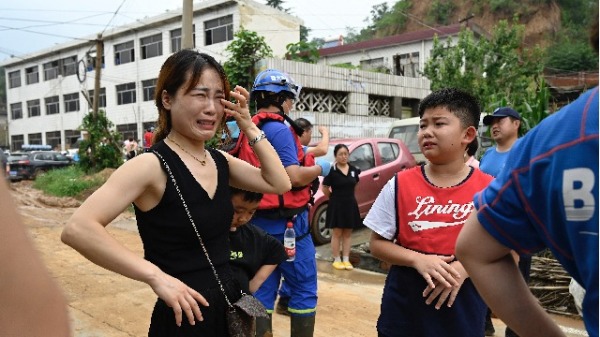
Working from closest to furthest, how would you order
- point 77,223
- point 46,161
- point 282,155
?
1. point 77,223
2. point 282,155
3. point 46,161

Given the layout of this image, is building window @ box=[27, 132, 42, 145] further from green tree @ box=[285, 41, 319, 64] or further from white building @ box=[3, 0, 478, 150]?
green tree @ box=[285, 41, 319, 64]

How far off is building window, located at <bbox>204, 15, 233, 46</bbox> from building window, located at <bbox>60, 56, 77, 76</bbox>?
12.6 meters

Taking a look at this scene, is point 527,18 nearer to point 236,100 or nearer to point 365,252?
point 365,252

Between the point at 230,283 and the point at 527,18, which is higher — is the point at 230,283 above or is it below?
below

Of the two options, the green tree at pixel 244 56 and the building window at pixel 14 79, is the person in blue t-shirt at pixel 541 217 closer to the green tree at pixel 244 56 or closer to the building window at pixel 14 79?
the green tree at pixel 244 56

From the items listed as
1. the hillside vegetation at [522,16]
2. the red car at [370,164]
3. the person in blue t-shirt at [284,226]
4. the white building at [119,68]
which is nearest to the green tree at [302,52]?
the red car at [370,164]

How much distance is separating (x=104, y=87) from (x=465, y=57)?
2257 cm

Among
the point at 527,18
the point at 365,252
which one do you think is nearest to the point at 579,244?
the point at 365,252

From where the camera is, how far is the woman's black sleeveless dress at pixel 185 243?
179 centimetres

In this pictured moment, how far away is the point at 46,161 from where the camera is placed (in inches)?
813

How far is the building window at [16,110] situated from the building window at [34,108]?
1.14m

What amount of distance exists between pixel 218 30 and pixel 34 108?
20499 mm

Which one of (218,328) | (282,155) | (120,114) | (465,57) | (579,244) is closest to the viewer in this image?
(579,244)

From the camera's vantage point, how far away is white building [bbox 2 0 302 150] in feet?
81.3
